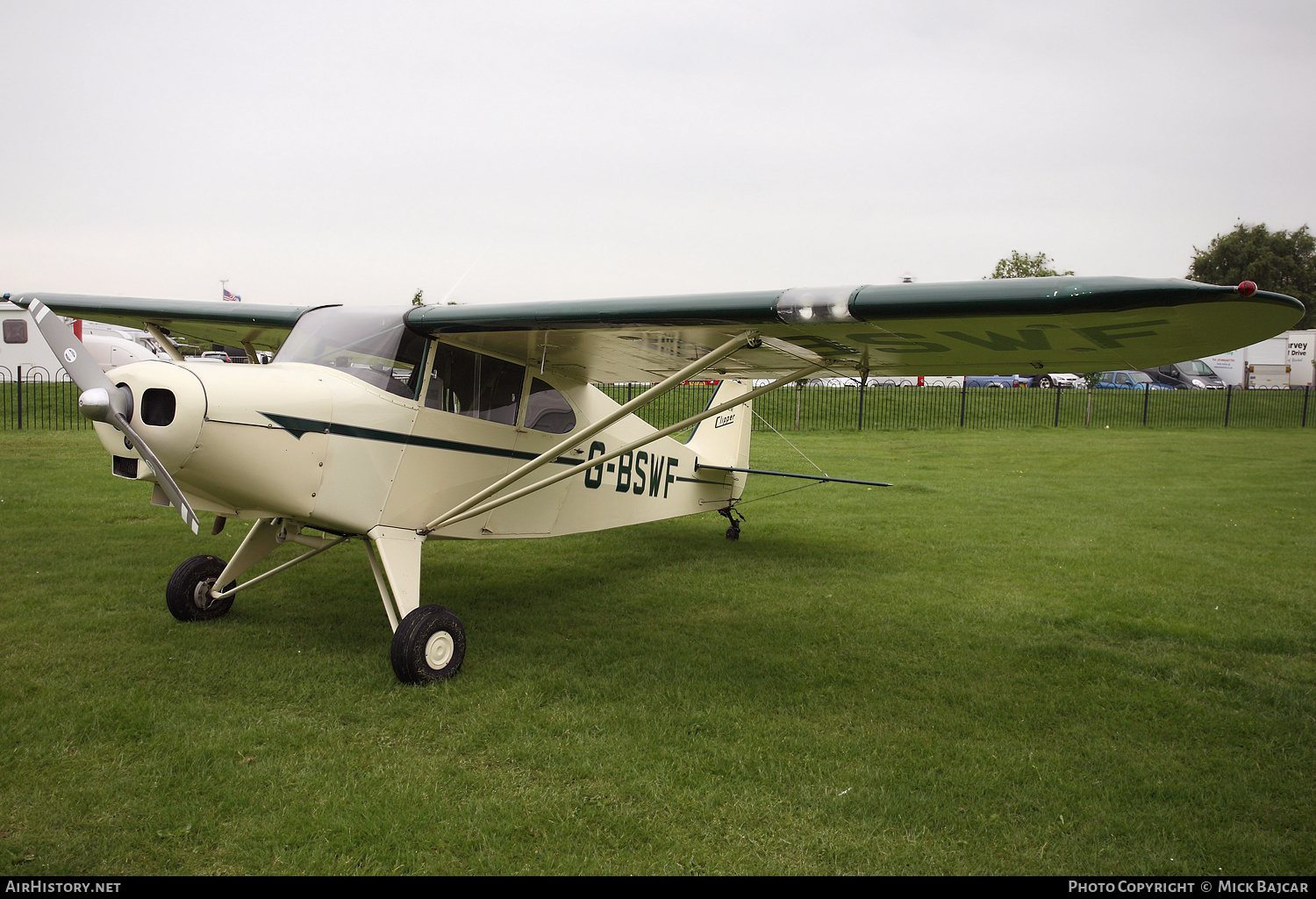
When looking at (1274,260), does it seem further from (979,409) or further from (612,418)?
(612,418)

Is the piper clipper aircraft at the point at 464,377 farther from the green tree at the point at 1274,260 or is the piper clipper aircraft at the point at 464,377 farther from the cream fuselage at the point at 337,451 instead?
the green tree at the point at 1274,260

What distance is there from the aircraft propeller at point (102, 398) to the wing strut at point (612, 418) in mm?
1645

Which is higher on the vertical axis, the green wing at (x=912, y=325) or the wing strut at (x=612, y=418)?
the green wing at (x=912, y=325)

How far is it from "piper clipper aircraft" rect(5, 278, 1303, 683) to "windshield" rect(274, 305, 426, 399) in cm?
1

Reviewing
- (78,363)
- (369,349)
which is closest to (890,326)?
(369,349)

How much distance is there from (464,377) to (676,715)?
2846mm

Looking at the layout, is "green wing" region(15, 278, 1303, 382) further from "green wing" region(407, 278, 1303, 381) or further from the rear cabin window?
the rear cabin window

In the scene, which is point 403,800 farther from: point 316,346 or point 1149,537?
point 1149,537

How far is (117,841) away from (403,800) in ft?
3.48

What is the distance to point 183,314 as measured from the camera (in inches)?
269

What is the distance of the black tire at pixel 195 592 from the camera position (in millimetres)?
5648

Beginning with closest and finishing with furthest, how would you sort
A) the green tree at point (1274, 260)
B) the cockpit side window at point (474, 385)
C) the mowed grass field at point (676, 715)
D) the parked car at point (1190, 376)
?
the mowed grass field at point (676, 715), the cockpit side window at point (474, 385), the parked car at point (1190, 376), the green tree at point (1274, 260)

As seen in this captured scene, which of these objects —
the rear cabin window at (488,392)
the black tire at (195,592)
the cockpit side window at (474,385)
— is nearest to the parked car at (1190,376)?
the rear cabin window at (488,392)

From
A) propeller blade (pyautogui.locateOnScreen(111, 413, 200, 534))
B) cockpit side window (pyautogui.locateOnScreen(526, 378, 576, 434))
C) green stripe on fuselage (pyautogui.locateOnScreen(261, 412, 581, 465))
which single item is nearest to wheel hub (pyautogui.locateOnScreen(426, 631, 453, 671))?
green stripe on fuselage (pyautogui.locateOnScreen(261, 412, 581, 465))
